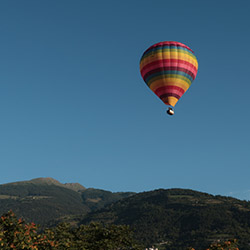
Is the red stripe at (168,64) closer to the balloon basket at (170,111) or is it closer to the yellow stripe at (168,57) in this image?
the yellow stripe at (168,57)

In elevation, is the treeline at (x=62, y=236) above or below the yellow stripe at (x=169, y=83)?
below

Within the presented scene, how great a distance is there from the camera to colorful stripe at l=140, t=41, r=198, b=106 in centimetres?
6169

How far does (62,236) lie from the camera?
44.5 meters

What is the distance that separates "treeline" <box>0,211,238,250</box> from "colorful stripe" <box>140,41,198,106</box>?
22.7 m

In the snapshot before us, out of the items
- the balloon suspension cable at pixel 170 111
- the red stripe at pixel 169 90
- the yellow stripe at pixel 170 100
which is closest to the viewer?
the balloon suspension cable at pixel 170 111

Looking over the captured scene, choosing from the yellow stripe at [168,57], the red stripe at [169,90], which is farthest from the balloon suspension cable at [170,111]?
the yellow stripe at [168,57]

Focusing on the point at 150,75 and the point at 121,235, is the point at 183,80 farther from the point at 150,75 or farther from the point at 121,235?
the point at 121,235

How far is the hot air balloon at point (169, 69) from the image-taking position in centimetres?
6169

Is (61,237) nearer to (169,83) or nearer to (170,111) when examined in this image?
(170,111)

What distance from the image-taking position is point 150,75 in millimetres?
63219

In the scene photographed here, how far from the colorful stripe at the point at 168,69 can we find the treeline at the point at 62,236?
22.7 m

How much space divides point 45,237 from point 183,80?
3851 centimetres

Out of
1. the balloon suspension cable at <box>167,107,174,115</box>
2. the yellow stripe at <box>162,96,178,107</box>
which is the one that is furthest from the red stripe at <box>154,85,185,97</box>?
the balloon suspension cable at <box>167,107,174,115</box>

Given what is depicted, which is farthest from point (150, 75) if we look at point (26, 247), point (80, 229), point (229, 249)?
point (26, 247)
